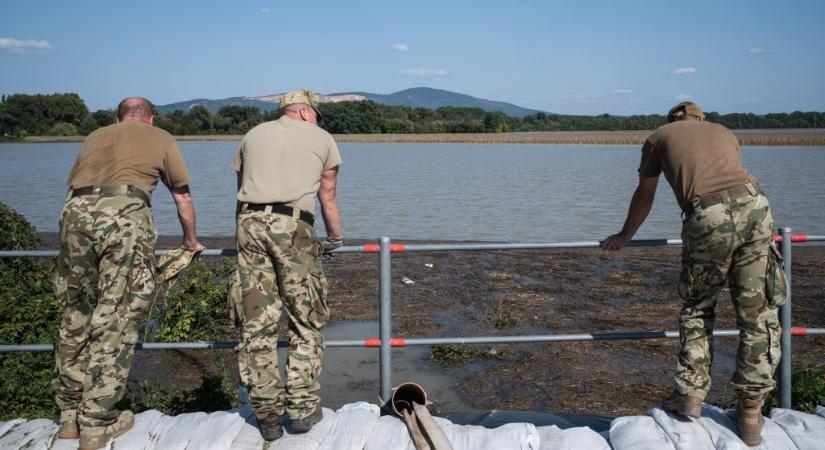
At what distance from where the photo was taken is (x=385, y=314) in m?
4.55

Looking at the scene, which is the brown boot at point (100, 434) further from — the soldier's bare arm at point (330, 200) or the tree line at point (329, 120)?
the tree line at point (329, 120)

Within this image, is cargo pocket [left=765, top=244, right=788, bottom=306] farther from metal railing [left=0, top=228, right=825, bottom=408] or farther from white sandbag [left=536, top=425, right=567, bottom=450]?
white sandbag [left=536, top=425, right=567, bottom=450]

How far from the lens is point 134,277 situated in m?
4.11

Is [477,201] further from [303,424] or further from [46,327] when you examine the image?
[303,424]

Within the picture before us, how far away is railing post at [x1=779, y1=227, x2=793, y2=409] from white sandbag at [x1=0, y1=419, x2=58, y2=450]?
4.12 metres

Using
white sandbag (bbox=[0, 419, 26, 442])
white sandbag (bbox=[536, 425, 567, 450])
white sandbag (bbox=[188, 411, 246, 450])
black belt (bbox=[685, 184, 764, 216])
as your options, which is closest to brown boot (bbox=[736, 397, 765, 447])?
white sandbag (bbox=[536, 425, 567, 450])

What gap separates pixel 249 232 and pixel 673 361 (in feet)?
17.5

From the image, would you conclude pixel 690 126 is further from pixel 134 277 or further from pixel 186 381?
pixel 186 381

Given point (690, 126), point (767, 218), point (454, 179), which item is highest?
point (690, 126)

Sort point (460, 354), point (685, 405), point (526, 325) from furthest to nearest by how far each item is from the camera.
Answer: point (526, 325) < point (460, 354) < point (685, 405)

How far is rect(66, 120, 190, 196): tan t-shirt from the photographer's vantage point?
4090 mm

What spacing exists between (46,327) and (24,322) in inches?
9.7

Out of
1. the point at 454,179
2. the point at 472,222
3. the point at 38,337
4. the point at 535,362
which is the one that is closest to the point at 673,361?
the point at 535,362

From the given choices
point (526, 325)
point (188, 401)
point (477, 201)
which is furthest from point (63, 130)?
point (188, 401)
